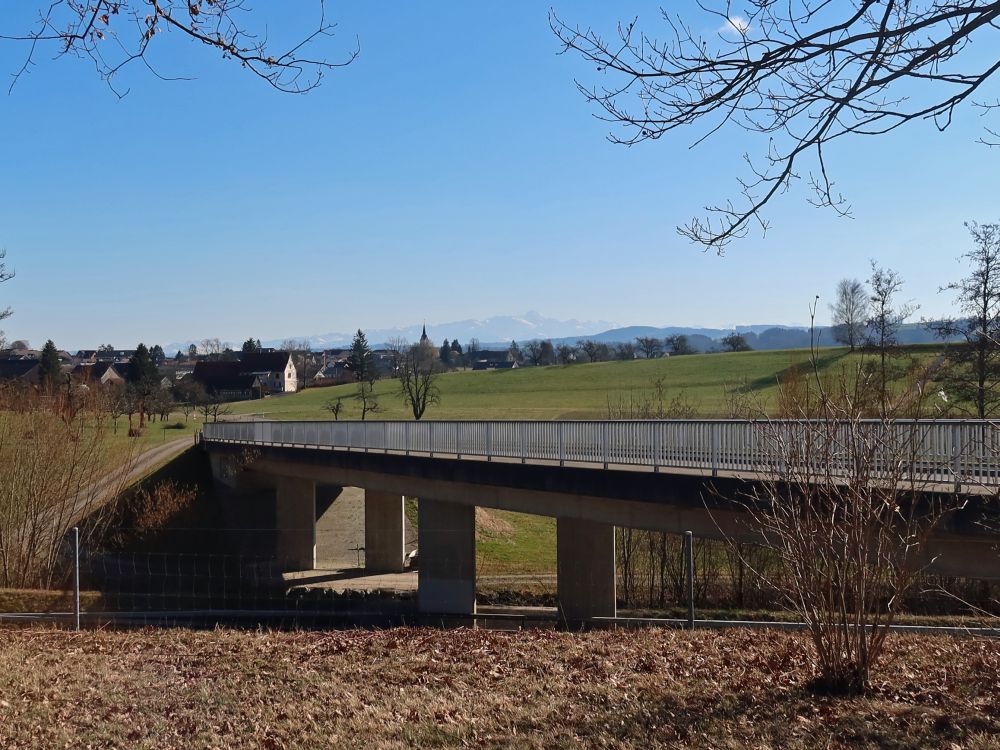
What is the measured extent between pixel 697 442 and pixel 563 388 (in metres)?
80.0

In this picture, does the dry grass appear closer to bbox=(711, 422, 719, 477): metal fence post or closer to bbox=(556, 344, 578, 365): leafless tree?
bbox=(711, 422, 719, 477): metal fence post

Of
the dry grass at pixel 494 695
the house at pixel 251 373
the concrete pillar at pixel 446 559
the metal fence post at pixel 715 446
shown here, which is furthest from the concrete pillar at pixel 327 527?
the house at pixel 251 373

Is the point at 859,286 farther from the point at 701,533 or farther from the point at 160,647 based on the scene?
the point at 160,647

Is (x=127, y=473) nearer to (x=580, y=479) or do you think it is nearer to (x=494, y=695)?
(x=580, y=479)

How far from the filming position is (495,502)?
76.0 feet

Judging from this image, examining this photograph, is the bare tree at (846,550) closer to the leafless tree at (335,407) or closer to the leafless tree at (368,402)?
the leafless tree at (335,407)

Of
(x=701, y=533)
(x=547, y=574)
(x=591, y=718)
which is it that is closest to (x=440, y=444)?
(x=547, y=574)

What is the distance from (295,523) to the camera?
37531 mm

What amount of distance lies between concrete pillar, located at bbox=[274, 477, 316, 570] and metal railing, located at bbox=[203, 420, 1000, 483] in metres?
4.61

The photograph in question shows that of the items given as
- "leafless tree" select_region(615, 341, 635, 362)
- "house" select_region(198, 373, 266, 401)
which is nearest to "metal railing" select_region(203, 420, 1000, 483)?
"house" select_region(198, 373, 266, 401)

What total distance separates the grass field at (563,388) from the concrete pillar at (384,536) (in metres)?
33.1

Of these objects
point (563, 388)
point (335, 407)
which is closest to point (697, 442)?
point (335, 407)

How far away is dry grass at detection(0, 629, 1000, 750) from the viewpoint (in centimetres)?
664

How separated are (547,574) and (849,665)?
81.1 ft
